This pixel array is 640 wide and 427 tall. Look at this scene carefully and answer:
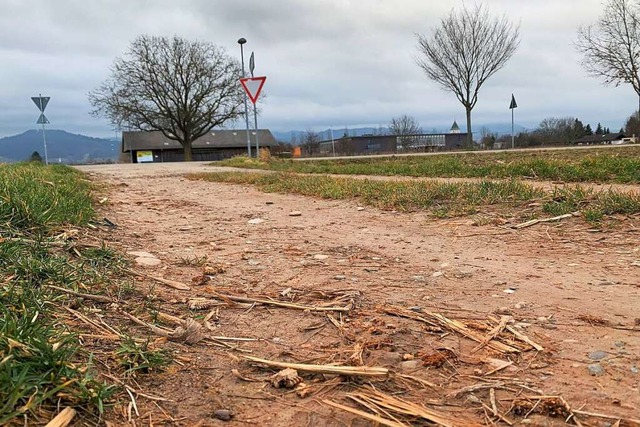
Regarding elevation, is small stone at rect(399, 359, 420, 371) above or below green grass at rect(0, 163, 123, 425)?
below

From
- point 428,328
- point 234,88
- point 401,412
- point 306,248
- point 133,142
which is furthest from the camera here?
point 133,142

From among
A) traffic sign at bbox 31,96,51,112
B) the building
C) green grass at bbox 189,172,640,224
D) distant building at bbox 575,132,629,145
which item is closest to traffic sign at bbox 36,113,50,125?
traffic sign at bbox 31,96,51,112

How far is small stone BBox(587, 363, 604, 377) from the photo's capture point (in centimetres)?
151

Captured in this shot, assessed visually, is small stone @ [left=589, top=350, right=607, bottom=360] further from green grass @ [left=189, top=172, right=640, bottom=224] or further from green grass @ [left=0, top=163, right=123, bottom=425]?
green grass @ [left=189, top=172, right=640, bottom=224]

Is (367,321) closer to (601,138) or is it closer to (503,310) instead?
(503,310)

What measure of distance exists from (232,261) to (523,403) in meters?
2.10

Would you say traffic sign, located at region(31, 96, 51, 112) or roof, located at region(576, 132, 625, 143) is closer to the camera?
traffic sign, located at region(31, 96, 51, 112)

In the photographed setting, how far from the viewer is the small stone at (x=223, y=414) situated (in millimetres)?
1341

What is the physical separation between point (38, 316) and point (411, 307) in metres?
1.48

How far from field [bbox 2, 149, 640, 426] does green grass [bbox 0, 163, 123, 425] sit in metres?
0.02

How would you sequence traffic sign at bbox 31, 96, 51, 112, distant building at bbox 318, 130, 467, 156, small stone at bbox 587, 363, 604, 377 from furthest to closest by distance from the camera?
distant building at bbox 318, 130, 467, 156
traffic sign at bbox 31, 96, 51, 112
small stone at bbox 587, 363, 604, 377

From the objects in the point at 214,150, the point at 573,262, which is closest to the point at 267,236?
the point at 573,262

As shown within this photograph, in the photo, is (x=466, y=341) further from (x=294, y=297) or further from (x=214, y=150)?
(x=214, y=150)

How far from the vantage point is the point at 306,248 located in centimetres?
350
